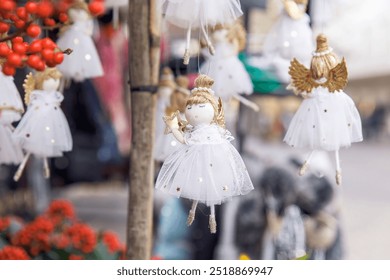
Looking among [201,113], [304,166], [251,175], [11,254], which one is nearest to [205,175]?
[201,113]

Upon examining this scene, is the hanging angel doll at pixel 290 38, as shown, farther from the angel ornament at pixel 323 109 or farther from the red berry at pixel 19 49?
the red berry at pixel 19 49

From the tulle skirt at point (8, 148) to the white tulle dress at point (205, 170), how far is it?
0.45 m

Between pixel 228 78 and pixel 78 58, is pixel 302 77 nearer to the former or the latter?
pixel 228 78

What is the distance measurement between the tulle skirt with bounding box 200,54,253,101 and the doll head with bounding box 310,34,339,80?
0.28 m

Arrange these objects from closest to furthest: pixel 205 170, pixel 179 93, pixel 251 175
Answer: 1. pixel 205 170
2. pixel 179 93
3. pixel 251 175

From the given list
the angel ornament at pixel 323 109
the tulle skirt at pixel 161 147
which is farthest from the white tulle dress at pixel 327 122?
the tulle skirt at pixel 161 147

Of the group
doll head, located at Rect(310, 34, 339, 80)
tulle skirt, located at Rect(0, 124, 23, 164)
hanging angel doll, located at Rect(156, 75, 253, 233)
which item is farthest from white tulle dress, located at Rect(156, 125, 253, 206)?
tulle skirt, located at Rect(0, 124, 23, 164)

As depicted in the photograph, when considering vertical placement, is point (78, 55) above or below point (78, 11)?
below

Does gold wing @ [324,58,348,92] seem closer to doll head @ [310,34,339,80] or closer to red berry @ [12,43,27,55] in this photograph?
doll head @ [310,34,339,80]

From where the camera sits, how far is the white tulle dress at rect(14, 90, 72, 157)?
125 cm

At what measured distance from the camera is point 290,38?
142 cm

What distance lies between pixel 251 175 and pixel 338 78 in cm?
147

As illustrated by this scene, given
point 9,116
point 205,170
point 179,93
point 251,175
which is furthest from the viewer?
point 251,175
